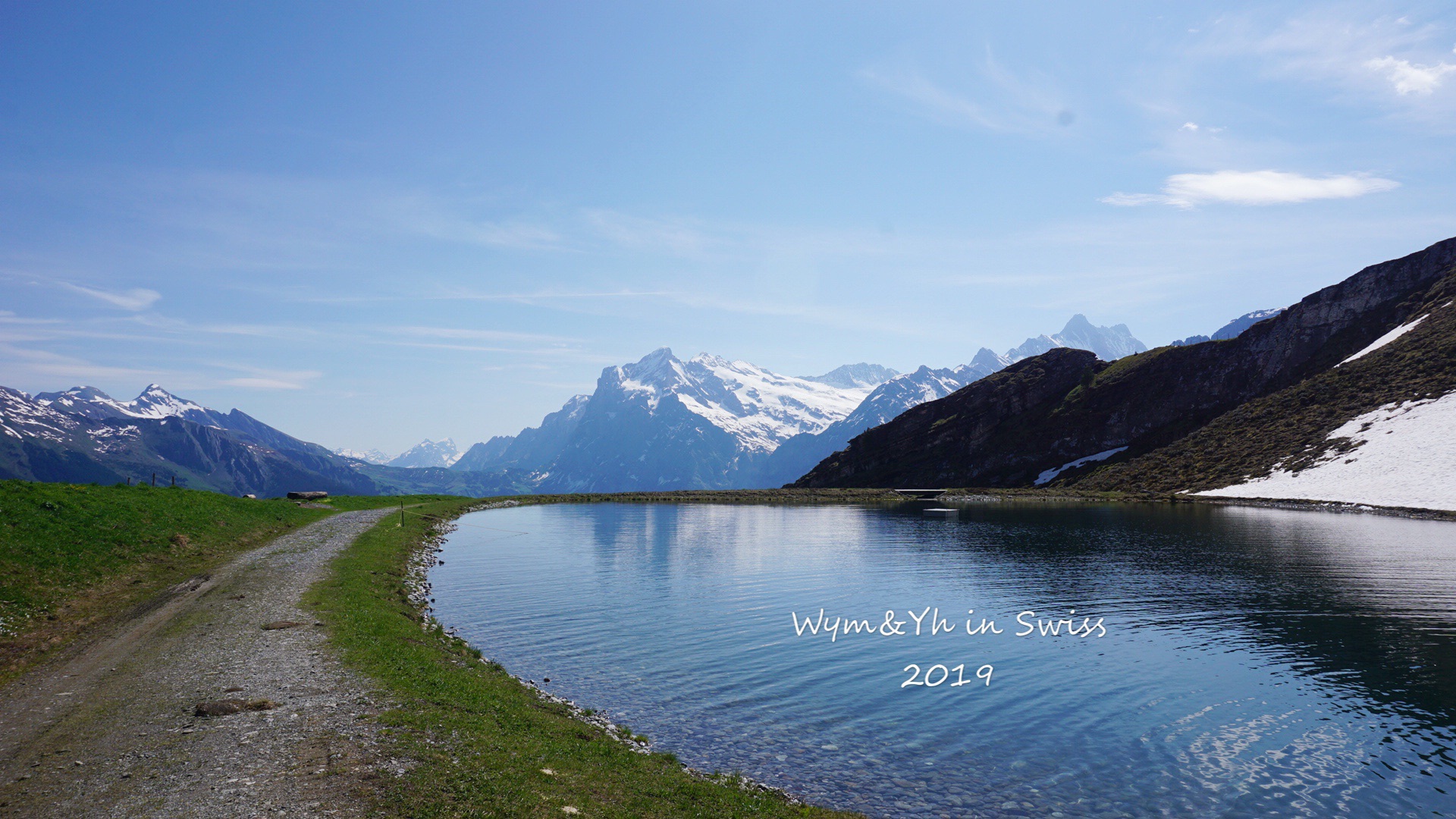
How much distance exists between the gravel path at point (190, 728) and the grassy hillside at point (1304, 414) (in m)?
167

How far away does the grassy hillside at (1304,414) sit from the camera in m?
144

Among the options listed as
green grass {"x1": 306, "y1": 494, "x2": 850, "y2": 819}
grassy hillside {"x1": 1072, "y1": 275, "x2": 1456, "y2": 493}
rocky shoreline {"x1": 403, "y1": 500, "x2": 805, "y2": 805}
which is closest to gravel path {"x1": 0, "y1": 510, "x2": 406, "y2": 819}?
green grass {"x1": 306, "y1": 494, "x2": 850, "y2": 819}

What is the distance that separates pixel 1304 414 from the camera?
159500 mm

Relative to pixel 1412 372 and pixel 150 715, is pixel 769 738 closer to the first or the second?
pixel 150 715

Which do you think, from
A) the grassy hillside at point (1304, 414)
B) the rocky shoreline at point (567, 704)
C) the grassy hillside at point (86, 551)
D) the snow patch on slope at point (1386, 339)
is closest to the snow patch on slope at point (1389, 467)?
the grassy hillside at point (1304, 414)

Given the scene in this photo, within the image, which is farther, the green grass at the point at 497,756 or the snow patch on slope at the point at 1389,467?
the snow patch on slope at the point at 1389,467

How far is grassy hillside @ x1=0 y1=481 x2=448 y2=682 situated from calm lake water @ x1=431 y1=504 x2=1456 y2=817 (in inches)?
713

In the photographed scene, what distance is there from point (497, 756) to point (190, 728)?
943cm

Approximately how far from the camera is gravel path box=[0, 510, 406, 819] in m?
16.0

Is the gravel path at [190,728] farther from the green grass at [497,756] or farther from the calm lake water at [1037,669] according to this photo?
the calm lake water at [1037,669]

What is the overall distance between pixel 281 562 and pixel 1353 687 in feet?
213

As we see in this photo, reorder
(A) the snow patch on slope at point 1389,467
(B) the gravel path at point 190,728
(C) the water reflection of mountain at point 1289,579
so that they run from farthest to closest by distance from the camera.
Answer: (A) the snow patch on slope at point 1389,467 < (C) the water reflection of mountain at point 1289,579 < (B) the gravel path at point 190,728

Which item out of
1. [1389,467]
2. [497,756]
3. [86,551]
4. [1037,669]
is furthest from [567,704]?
[1389,467]

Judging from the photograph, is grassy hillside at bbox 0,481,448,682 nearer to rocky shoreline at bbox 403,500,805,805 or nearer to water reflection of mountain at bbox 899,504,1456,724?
rocky shoreline at bbox 403,500,805,805
